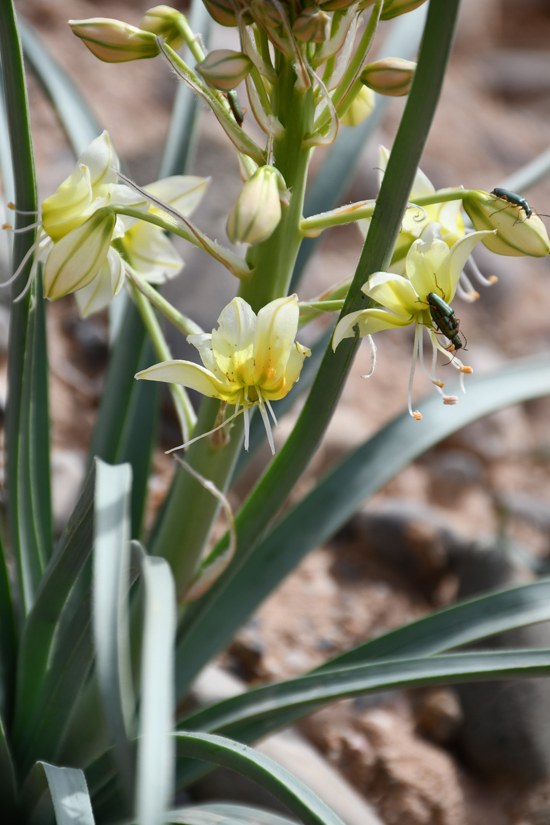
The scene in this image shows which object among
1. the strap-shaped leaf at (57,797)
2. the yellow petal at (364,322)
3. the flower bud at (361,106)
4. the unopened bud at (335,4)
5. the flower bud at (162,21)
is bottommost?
the strap-shaped leaf at (57,797)

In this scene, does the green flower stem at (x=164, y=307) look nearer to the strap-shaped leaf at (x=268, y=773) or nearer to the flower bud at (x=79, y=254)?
the flower bud at (x=79, y=254)

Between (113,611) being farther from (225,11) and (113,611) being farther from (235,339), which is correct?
(225,11)

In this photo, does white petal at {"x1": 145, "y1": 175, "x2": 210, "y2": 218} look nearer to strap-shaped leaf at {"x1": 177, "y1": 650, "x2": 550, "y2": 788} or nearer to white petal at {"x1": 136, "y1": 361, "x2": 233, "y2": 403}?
white petal at {"x1": 136, "y1": 361, "x2": 233, "y2": 403}

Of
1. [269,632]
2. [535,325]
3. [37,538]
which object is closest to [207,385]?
[37,538]

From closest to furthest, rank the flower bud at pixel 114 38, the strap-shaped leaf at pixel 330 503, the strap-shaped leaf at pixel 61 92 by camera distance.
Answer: the flower bud at pixel 114 38 → the strap-shaped leaf at pixel 330 503 → the strap-shaped leaf at pixel 61 92

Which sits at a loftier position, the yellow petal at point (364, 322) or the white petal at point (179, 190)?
the white petal at point (179, 190)

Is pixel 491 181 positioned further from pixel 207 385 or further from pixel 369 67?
pixel 207 385

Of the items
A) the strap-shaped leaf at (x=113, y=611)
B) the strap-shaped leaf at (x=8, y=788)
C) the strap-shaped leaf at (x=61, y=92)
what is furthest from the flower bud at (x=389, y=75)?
the strap-shaped leaf at (x=8, y=788)
